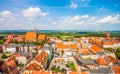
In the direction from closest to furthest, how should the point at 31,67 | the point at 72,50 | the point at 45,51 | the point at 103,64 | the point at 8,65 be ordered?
the point at 31,67 < the point at 8,65 < the point at 103,64 < the point at 45,51 < the point at 72,50

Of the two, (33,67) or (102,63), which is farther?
(102,63)

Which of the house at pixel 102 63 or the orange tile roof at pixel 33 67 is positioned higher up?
the orange tile roof at pixel 33 67

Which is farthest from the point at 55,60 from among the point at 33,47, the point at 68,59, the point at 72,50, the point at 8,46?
the point at 8,46

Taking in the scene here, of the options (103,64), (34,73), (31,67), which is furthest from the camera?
(103,64)

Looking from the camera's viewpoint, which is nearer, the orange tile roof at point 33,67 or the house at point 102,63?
the orange tile roof at point 33,67

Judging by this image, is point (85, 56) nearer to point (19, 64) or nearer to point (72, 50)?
point (72, 50)

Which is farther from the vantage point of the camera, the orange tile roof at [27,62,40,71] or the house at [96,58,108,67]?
the house at [96,58,108,67]

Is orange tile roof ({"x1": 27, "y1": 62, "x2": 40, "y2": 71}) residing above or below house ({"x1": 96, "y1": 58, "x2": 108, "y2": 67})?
above

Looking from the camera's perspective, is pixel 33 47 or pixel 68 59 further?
pixel 33 47

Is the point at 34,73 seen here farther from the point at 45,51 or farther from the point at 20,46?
the point at 20,46

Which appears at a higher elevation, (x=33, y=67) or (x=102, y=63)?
(x=33, y=67)
